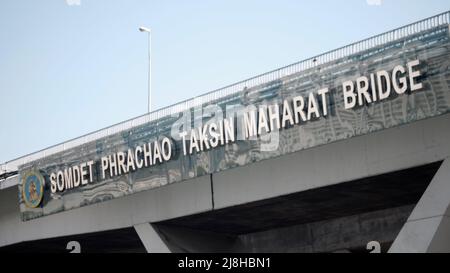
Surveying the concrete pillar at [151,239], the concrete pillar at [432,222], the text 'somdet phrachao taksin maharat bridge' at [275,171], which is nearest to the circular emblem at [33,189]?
the text 'somdet phrachao taksin maharat bridge' at [275,171]

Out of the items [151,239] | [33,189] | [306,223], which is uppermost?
[33,189]

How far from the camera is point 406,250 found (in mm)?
33531

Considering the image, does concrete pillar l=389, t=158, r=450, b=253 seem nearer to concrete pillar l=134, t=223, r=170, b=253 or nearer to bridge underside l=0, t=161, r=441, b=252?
bridge underside l=0, t=161, r=441, b=252

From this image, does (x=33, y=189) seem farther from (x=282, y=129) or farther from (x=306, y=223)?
(x=282, y=129)

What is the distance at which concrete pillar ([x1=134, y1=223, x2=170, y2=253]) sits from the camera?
1692 inches

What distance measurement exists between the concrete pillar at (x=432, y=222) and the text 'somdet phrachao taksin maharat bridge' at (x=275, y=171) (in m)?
0.05

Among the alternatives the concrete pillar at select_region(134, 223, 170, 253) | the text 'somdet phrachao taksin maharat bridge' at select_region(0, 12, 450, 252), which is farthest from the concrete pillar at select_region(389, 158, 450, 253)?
the concrete pillar at select_region(134, 223, 170, 253)

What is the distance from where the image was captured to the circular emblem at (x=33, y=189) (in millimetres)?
48969

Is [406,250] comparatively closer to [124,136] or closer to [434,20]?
[434,20]

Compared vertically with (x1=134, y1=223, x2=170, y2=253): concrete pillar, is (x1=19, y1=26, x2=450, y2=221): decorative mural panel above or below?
above

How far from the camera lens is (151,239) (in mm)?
43312

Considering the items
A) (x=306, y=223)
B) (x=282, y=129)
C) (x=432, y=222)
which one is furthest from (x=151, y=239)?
(x=432, y=222)

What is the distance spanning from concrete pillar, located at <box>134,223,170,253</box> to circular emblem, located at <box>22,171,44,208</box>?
814cm

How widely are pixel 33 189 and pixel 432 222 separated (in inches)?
991
